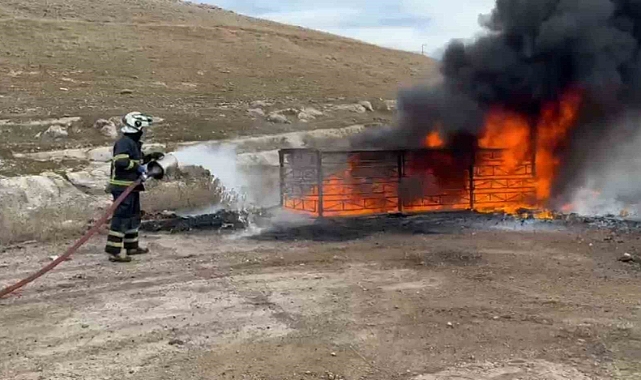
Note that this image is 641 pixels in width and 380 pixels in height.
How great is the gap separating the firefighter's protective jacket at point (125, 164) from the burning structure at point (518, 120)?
141 inches

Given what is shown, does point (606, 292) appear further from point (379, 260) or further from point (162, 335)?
point (162, 335)

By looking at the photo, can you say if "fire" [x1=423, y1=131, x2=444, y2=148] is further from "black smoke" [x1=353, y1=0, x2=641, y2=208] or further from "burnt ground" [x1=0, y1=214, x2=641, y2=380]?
"burnt ground" [x1=0, y1=214, x2=641, y2=380]

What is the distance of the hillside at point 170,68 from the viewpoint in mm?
21078

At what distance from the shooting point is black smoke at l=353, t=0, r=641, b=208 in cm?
1253

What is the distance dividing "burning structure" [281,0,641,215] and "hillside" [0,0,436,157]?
276 cm

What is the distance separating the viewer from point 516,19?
1352 cm

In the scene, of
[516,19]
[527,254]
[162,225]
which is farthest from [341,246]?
[516,19]

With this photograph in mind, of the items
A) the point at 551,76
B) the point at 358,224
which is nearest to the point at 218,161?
the point at 358,224

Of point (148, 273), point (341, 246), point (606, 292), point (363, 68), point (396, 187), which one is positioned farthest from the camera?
point (363, 68)

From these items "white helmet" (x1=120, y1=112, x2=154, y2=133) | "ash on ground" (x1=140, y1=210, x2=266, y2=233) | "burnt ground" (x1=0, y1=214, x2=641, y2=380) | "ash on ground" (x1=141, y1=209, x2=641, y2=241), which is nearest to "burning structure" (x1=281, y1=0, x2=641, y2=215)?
"ash on ground" (x1=141, y1=209, x2=641, y2=241)

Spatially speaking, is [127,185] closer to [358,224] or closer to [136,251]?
[136,251]

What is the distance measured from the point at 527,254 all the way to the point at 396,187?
347cm

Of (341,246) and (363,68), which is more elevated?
(363,68)

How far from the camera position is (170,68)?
3069 cm
